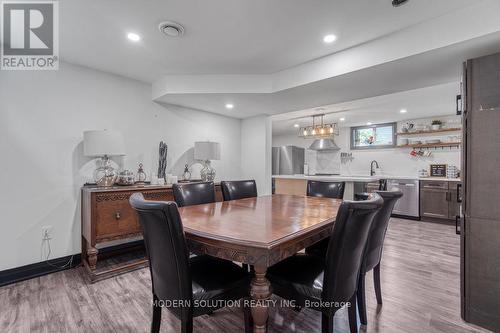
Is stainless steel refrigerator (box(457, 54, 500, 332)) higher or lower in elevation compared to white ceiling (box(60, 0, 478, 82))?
lower

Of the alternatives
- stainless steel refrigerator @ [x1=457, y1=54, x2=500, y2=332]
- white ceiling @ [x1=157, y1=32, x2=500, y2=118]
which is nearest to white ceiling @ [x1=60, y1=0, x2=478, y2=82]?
white ceiling @ [x1=157, y1=32, x2=500, y2=118]

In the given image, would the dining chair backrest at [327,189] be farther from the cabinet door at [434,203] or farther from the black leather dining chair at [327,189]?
the cabinet door at [434,203]

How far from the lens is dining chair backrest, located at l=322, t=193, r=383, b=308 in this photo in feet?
3.67

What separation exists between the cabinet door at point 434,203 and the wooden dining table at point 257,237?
14.1ft

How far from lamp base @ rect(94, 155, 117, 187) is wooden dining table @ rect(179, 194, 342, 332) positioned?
58.8 inches

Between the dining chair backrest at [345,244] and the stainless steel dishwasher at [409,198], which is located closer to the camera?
the dining chair backrest at [345,244]

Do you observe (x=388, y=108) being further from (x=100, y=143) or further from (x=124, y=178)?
(x=100, y=143)

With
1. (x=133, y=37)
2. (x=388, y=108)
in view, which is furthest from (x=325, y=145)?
(x=133, y=37)

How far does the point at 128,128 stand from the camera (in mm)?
3244

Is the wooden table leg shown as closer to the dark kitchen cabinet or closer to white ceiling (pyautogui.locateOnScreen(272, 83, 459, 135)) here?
white ceiling (pyautogui.locateOnScreen(272, 83, 459, 135))

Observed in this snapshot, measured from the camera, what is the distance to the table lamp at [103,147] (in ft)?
8.44

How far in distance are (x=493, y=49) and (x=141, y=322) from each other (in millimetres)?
3477

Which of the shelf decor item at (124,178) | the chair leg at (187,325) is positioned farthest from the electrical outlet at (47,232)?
the chair leg at (187,325)

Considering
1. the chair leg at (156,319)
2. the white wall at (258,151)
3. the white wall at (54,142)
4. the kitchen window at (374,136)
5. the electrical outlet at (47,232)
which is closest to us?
the chair leg at (156,319)
